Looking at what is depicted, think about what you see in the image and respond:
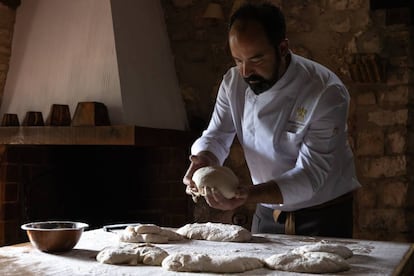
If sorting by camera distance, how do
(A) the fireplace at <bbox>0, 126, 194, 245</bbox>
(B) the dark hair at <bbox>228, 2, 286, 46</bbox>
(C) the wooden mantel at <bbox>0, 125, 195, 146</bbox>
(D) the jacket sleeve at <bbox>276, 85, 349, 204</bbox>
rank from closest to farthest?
(D) the jacket sleeve at <bbox>276, 85, 349, 204</bbox>, (B) the dark hair at <bbox>228, 2, 286, 46</bbox>, (C) the wooden mantel at <bbox>0, 125, 195, 146</bbox>, (A) the fireplace at <bbox>0, 126, 194, 245</bbox>

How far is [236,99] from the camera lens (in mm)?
2062

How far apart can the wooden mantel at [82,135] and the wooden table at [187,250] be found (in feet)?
3.61

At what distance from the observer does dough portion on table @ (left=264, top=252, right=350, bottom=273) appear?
4.21 feet

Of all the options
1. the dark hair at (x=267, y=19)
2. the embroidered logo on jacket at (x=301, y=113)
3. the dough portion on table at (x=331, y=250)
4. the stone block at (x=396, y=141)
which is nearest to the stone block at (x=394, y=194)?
the stone block at (x=396, y=141)

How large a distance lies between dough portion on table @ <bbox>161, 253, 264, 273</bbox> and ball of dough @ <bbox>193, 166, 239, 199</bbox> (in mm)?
423

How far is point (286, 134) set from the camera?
1.91 metres

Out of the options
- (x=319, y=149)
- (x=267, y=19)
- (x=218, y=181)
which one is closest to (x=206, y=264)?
(x=218, y=181)

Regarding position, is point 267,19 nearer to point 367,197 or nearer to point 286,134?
point 286,134

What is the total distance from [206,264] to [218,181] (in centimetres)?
47

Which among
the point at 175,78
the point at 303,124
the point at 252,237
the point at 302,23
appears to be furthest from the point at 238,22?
the point at 175,78

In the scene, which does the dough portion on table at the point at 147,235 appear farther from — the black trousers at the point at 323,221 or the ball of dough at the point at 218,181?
the black trousers at the point at 323,221

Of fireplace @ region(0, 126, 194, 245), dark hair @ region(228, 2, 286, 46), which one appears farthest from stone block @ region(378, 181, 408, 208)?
dark hair @ region(228, 2, 286, 46)

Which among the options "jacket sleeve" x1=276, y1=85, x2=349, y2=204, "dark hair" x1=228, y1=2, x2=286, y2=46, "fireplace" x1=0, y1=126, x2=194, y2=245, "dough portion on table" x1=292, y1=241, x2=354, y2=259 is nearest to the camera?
"dough portion on table" x1=292, y1=241, x2=354, y2=259

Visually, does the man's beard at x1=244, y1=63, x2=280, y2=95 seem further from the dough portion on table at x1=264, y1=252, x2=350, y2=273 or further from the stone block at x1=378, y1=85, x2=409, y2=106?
the stone block at x1=378, y1=85, x2=409, y2=106
